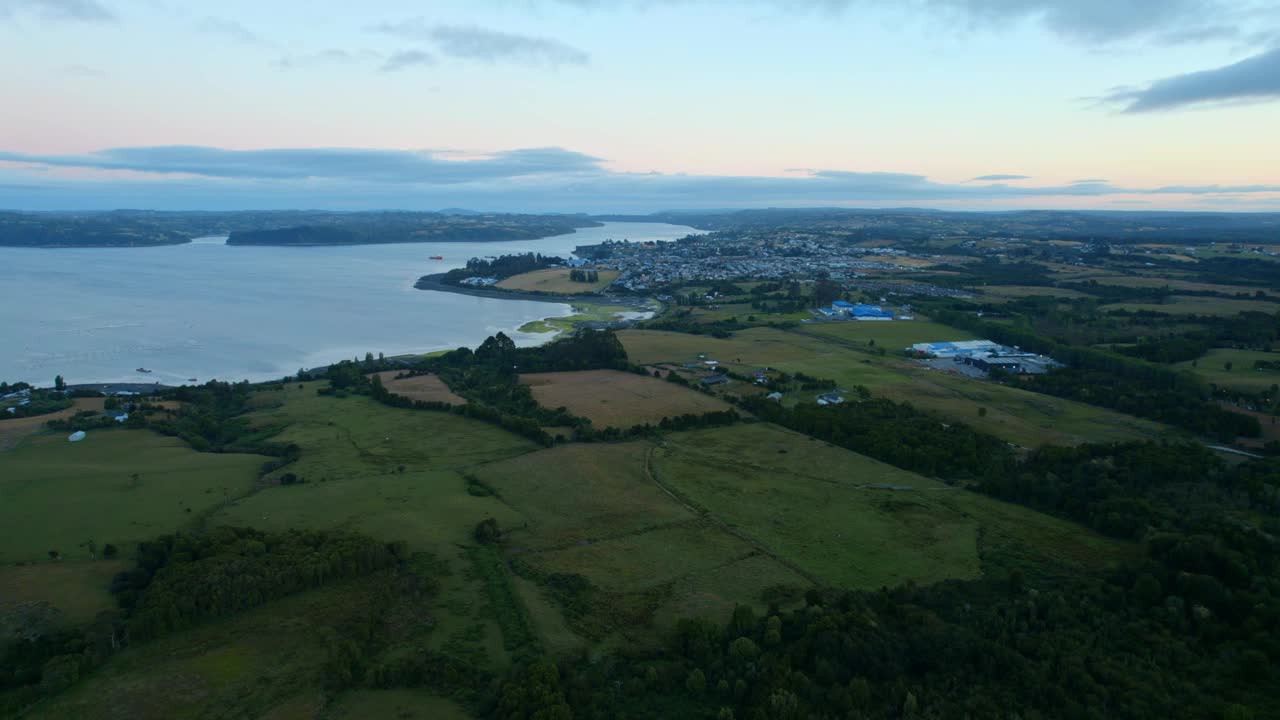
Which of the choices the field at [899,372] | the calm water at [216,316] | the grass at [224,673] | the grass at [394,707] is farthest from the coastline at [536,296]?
the grass at [394,707]

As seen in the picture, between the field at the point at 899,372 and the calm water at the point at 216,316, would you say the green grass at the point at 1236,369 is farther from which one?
the calm water at the point at 216,316

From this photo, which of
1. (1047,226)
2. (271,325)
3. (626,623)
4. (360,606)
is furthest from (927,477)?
(1047,226)

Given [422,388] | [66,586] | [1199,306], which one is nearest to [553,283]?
[422,388]

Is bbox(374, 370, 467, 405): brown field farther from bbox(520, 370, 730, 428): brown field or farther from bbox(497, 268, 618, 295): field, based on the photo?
bbox(497, 268, 618, 295): field

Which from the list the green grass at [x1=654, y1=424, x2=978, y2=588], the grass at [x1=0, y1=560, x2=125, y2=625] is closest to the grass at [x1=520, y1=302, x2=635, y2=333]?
the green grass at [x1=654, y1=424, x2=978, y2=588]

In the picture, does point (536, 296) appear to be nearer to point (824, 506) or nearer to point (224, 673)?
point (824, 506)

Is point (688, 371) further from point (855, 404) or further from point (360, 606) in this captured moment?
point (360, 606)
